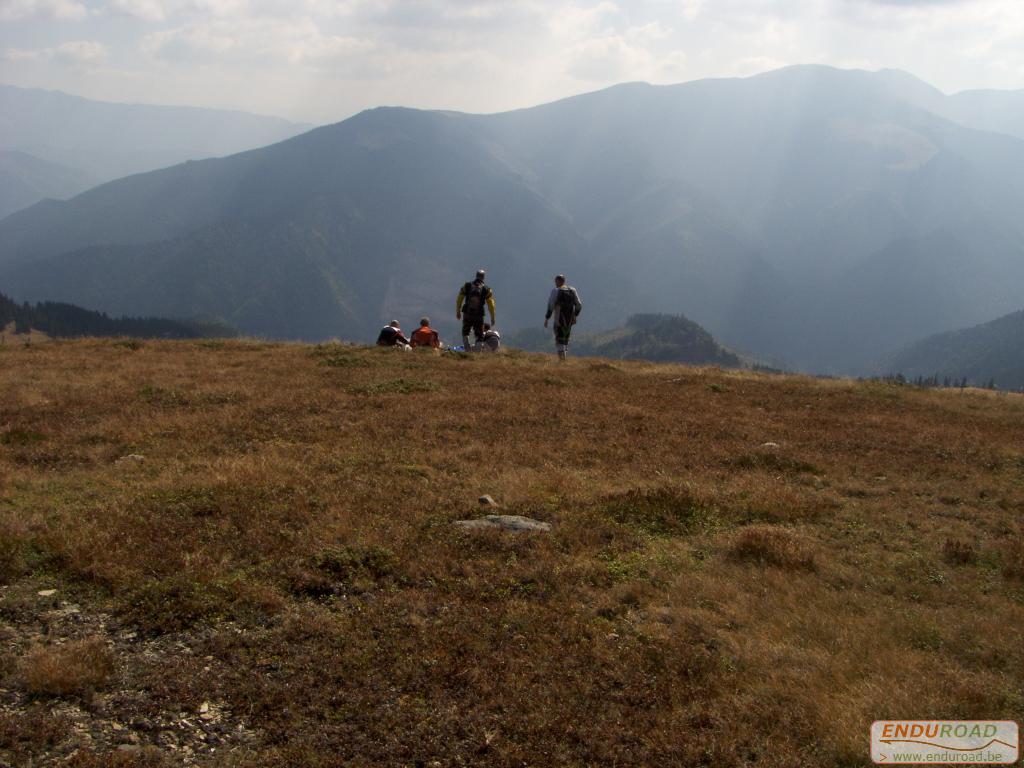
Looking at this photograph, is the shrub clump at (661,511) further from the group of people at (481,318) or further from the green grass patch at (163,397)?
the group of people at (481,318)

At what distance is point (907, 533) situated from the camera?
36.6 ft

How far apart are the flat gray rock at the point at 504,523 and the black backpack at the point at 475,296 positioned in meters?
18.9

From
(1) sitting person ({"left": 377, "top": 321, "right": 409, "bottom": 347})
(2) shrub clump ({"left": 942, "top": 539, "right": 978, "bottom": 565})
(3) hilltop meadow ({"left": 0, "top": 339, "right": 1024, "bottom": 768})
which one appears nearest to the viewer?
(3) hilltop meadow ({"left": 0, "top": 339, "right": 1024, "bottom": 768})

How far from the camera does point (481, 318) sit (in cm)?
3000

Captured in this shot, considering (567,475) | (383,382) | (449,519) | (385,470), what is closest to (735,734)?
(449,519)

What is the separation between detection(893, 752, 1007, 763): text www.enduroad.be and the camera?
227 inches

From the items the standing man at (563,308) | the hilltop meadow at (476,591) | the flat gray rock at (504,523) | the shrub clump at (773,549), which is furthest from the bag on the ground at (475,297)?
the shrub clump at (773,549)

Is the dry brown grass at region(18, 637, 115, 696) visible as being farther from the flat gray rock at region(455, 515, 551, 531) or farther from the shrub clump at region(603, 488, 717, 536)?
the shrub clump at region(603, 488, 717, 536)

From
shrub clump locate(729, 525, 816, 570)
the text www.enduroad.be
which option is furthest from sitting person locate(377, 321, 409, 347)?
the text www.enduroad.be

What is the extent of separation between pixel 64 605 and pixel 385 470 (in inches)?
223

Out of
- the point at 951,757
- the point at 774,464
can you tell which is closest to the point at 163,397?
the point at 774,464

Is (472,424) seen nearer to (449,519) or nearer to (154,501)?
(449,519)

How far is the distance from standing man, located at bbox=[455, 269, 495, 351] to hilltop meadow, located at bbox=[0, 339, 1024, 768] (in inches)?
488

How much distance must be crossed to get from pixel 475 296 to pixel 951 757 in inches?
970
